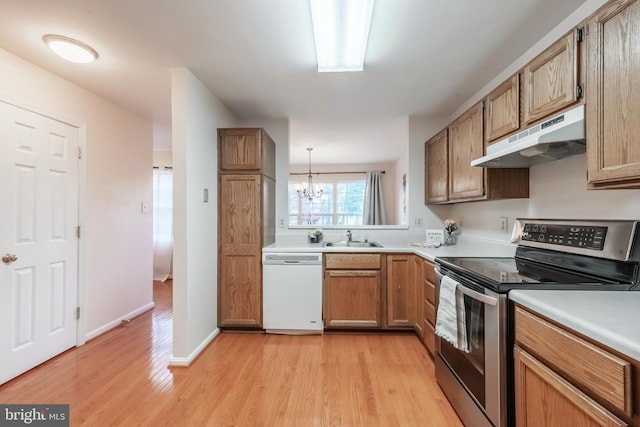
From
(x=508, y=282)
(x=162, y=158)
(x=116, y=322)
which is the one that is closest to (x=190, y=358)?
(x=116, y=322)

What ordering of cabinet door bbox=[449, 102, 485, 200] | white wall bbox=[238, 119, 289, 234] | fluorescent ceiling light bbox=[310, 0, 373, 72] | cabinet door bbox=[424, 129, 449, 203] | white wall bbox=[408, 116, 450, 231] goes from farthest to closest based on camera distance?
1. white wall bbox=[238, 119, 289, 234]
2. white wall bbox=[408, 116, 450, 231]
3. cabinet door bbox=[424, 129, 449, 203]
4. cabinet door bbox=[449, 102, 485, 200]
5. fluorescent ceiling light bbox=[310, 0, 373, 72]

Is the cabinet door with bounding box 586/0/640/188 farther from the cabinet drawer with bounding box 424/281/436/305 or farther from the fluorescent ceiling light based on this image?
the cabinet drawer with bounding box 424/281/436/305

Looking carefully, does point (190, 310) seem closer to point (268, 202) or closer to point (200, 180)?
point (200, 180)

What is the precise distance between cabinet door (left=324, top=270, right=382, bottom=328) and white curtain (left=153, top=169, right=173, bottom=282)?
367 centimetres

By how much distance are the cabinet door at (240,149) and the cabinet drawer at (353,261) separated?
1.18 metres

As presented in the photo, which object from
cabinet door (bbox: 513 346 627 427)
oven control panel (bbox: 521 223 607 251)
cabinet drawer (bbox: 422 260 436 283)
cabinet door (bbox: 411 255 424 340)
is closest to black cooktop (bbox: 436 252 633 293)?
oven control panel (bbox: 521 223 607 251)

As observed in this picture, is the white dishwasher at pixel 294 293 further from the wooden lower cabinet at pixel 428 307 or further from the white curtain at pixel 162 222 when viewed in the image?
the white curtain at pixel 162 222

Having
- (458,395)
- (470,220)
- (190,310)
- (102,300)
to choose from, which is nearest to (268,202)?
(190,310)

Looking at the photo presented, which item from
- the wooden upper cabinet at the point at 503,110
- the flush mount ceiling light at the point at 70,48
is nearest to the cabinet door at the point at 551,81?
the wooden upper cabinet at the point at 503,110

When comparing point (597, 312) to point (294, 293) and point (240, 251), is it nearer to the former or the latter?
point (294, 293)

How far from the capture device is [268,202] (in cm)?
319

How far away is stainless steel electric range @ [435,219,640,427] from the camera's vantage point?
1260 mm

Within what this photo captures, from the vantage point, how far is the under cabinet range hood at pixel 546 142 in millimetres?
1330

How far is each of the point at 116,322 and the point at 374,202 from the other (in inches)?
211
